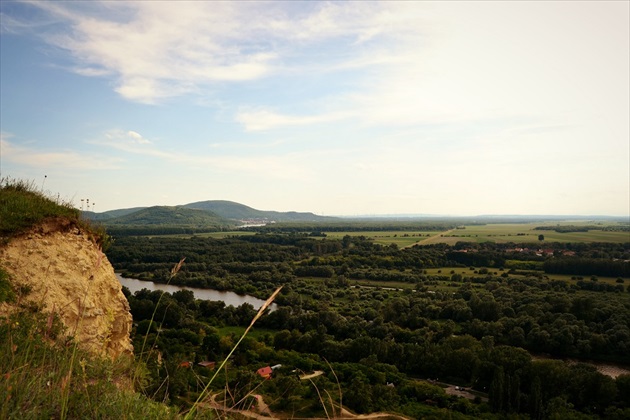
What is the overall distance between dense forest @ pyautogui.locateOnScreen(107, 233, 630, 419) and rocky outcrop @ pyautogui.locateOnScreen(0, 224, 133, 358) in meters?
1.60

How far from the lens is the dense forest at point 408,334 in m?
26.0

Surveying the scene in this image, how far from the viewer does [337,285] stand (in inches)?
2859

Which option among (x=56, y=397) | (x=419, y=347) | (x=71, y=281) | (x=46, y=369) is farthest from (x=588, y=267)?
(x=56, y=397)

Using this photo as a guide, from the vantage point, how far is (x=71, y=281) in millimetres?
9594

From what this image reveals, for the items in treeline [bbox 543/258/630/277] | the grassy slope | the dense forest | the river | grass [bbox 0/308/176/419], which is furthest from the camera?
treeline [bbox 543/258/630/277]

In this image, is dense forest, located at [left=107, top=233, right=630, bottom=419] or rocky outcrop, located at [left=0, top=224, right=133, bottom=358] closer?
rocky outcrop, located at [left=0, top=224, right=133, bottom=358]

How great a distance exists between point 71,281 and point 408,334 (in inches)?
1457

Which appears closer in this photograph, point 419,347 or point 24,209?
point 24,209

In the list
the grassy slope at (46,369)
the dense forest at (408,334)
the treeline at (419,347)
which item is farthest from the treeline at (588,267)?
the grassy slope at (46,369)

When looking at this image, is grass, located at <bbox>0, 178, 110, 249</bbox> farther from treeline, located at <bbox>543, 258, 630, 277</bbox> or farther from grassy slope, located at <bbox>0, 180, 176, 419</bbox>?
treeline, located at <bbox>543, 258, 630, 277</bbox>

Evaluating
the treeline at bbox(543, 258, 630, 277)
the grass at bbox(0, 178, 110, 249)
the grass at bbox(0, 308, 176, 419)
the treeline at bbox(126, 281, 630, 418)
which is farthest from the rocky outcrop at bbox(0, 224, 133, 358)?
the treeline at bbox(543, 258, 630, 277)

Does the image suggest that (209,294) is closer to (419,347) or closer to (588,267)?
(419,347)

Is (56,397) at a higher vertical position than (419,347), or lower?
higher

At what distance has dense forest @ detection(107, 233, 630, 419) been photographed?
25953mm
